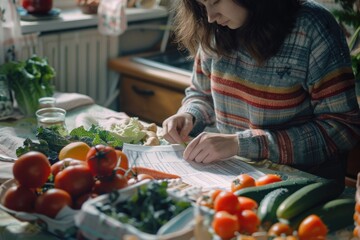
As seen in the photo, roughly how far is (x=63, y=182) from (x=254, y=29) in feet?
2.49

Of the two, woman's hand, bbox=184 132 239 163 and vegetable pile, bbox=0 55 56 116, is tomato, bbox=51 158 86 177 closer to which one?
woman's hand, bbox=184 132 239 163

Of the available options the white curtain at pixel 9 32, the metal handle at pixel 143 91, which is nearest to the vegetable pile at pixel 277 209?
the white curtain at pixel 9 32

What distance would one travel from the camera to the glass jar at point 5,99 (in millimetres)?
2250

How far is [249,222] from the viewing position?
127 cm

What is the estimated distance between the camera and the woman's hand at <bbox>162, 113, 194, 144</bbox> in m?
1.94

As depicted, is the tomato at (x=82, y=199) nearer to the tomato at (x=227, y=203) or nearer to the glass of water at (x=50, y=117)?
the tomato at (x=227, y=203)

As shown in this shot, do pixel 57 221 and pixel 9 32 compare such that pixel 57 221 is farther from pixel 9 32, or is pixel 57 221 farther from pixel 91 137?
pixel 9 32

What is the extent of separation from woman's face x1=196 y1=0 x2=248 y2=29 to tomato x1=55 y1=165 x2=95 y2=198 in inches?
25.6

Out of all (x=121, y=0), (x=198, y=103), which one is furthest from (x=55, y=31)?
(x=198, y=103)

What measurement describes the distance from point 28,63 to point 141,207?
53.1 inches

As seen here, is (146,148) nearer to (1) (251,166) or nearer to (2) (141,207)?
(1) (251,166)

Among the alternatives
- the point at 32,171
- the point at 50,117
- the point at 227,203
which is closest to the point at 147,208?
the point at 227,203

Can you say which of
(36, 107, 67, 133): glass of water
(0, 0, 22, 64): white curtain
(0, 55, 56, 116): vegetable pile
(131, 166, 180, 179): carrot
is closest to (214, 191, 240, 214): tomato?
(131, 166, 180, 179): carrot

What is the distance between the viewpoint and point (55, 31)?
2.98 m
